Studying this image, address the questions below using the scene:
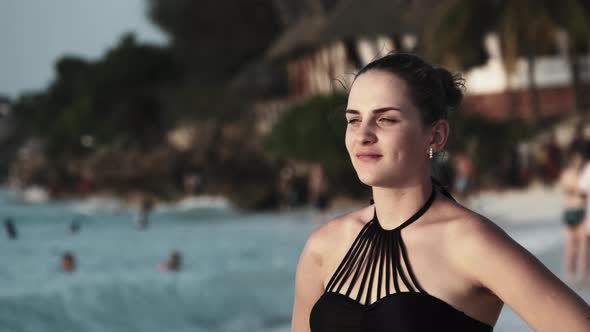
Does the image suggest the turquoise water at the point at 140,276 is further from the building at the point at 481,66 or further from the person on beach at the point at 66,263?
the building at the point at 481,66

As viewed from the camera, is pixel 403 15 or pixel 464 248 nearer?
pixel 464 248

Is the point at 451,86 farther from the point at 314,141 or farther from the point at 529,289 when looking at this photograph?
the point at 314,141

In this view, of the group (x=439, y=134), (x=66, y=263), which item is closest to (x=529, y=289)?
(x=439, y=134)

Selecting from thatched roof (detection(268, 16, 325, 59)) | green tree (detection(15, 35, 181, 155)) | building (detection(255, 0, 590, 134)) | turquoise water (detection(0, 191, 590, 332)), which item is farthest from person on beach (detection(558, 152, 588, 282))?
green tree (detection(15, 35, 181, 155))

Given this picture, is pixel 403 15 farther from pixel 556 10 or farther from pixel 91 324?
pixel 91 324

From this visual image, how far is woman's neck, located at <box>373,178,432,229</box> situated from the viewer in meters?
2.37

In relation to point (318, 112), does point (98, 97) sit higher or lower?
higher

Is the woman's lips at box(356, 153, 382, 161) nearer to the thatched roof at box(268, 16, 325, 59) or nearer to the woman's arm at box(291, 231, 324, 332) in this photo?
the woman's arm at box(291, 231, 324, 332)

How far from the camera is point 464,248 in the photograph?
2217mm

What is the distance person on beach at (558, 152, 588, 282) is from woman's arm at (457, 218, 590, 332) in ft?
22.5

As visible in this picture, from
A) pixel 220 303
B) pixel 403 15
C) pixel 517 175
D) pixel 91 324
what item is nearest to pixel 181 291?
pixel 220 303

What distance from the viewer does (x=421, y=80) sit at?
91.7 inches

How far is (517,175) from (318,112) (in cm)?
532

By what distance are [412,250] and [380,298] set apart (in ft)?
0.47
